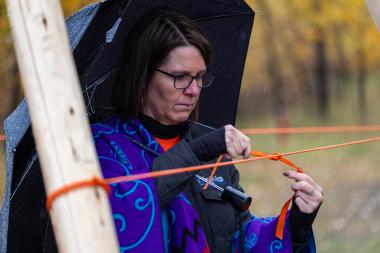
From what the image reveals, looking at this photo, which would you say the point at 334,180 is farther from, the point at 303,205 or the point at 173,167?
the point at 173,167

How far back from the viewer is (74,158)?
177 cm

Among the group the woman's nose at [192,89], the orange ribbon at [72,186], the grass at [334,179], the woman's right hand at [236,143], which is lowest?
the grass at [334,179]

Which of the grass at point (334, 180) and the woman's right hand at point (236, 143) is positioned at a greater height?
the woman's right hand at point (236, 143)

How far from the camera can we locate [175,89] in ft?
8.57

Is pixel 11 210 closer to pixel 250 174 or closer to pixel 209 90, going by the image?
pixel 209 90

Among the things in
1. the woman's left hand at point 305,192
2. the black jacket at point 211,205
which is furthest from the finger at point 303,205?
the black jacket at point 211,205

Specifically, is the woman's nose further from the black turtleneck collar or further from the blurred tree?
the blurred tree

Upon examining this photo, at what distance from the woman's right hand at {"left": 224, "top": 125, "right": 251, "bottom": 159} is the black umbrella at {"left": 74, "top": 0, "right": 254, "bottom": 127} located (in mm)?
613

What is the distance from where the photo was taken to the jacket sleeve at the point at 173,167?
2402 millimetres

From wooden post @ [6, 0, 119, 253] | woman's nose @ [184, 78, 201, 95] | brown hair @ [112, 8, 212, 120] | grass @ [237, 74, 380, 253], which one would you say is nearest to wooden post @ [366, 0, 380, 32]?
Result: brown hair @ [112, 8, 212, 120]

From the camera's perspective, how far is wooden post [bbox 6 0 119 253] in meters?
1.76

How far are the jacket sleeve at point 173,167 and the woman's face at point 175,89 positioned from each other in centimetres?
23

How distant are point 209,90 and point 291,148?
1179 centimetres

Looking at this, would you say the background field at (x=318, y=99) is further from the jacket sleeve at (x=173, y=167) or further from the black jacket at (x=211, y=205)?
the jacket sleeve at (x=173, y=167)
